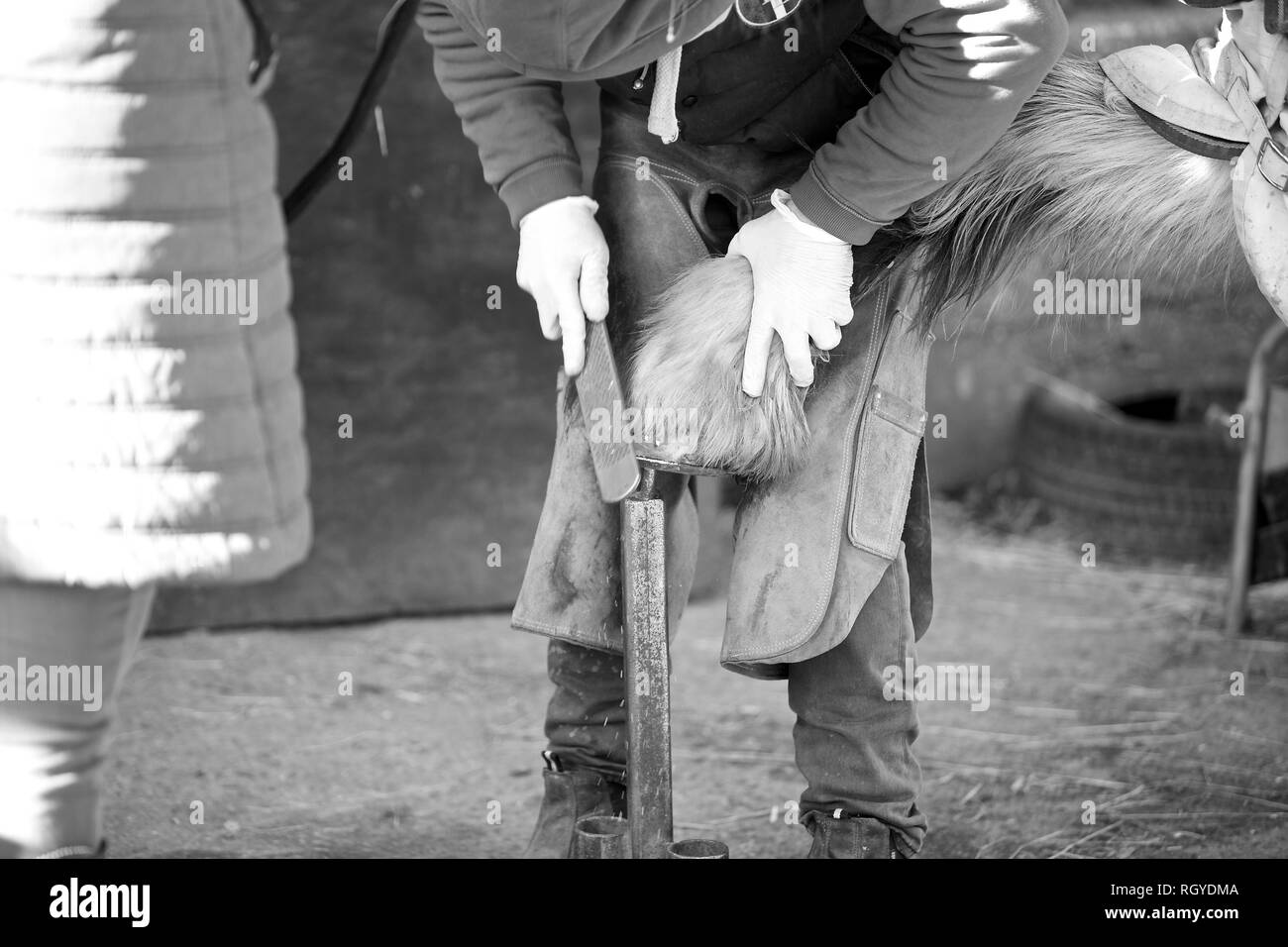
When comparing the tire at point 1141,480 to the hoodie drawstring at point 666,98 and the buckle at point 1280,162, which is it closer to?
the buckle at point 1280,162

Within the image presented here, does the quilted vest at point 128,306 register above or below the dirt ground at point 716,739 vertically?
above

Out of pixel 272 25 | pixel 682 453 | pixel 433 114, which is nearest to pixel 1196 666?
pixel 682 453

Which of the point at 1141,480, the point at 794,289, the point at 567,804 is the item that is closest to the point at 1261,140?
the point at 794,289

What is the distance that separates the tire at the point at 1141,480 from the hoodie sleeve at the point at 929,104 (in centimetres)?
186

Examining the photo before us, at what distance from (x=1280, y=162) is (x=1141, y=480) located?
189cm

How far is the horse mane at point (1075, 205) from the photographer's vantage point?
138 cm

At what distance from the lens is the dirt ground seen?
1.91 meters

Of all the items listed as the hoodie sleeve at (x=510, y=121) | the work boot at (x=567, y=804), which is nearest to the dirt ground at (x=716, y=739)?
the work boot at (x=567, y=804)

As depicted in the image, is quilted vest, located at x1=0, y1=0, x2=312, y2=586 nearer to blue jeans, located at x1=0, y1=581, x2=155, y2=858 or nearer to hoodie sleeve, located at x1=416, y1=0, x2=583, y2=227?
blue jeans, located at x1=0, y1=581, x2=155, y2=858

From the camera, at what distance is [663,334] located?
4.73ft

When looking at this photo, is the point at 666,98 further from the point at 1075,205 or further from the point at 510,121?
the point at 1075,205
